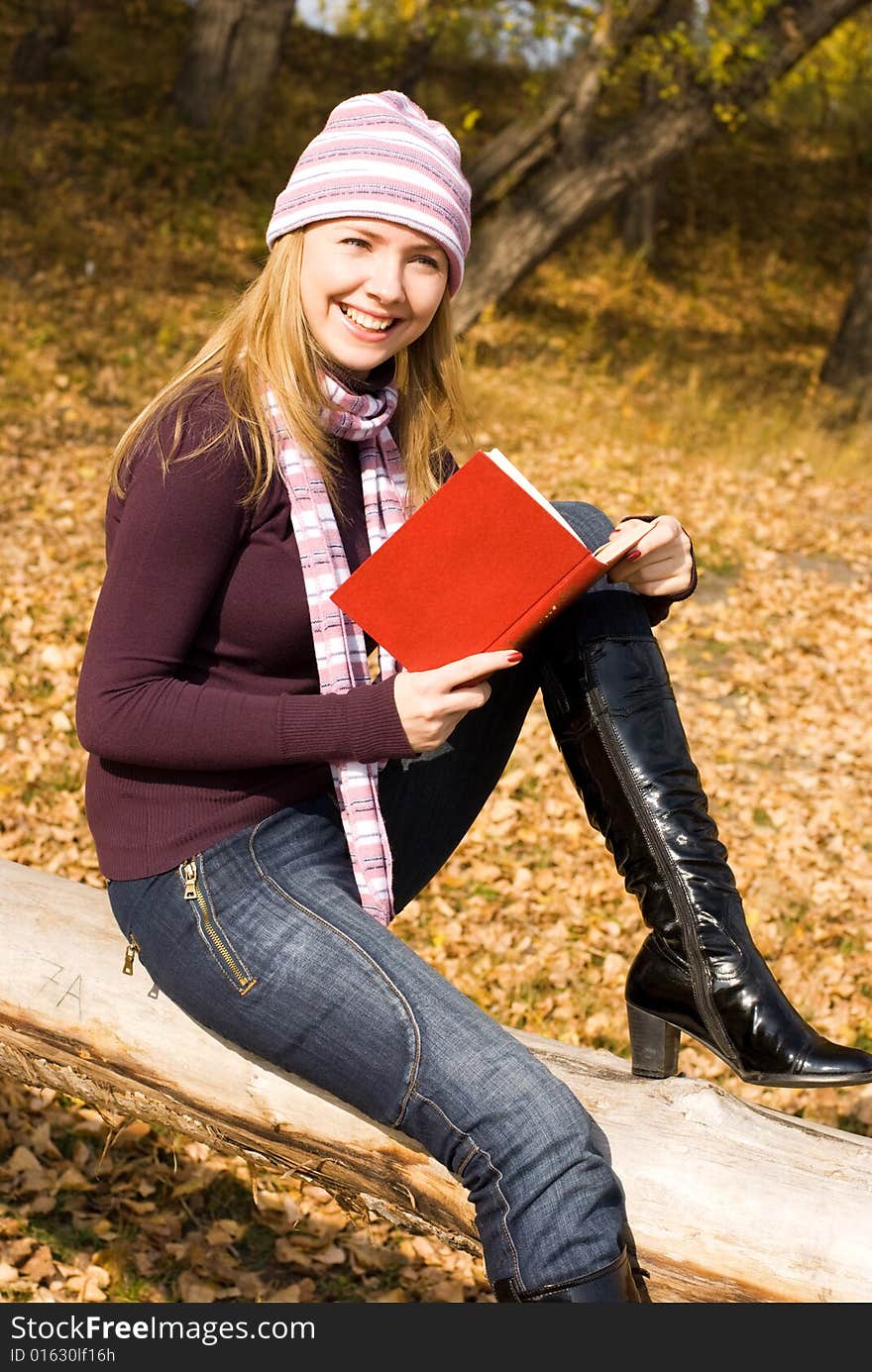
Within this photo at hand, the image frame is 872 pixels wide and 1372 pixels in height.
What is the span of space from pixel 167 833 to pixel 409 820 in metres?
0.58

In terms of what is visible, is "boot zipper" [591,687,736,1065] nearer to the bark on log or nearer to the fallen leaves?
the bark on log

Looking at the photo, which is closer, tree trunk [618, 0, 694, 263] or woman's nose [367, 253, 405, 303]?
woman's nose [367, 253, 405, 303]

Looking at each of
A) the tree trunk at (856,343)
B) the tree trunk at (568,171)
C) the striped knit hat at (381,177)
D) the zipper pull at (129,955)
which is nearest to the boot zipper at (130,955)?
the zipper pull at (129,955)

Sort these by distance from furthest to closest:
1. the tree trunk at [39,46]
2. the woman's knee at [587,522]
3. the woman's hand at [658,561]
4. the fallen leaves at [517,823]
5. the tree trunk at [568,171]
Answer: the tree trunk at [39,46], the tree trunk at [568,171], the fallen leaves at [517,823], the woman's knee at [587,522], the woman's hand at [658,561]

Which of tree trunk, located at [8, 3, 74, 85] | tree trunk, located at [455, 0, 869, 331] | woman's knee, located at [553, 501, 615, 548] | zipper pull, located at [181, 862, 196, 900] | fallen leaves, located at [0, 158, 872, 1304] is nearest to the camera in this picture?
zipper pull, located at [181, 862, 196, 900]

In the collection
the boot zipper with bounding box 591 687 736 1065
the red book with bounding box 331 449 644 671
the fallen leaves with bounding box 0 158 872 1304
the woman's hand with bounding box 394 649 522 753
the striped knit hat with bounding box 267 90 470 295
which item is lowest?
the fallen leaves with bounding box 0 158 872 1304

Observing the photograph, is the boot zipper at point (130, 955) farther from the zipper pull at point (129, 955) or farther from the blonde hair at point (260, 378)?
the blonde hair at point (260, 378)

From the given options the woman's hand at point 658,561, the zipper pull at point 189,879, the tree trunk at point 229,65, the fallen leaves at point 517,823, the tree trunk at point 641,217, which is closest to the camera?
the zipper pull at point 189,879

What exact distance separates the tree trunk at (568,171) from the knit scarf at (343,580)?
9.42m

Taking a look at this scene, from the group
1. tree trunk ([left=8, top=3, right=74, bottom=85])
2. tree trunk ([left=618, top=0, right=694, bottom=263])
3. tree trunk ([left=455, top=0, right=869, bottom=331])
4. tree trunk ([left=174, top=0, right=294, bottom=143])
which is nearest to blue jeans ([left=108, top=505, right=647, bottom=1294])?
tree trunk ([left=455, top=0, right=869, bottom=331])

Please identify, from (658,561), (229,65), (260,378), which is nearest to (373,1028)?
(658,561)

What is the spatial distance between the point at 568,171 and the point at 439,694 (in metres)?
10.4

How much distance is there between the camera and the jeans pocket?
91.7 inches

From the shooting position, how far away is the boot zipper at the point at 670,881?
8.41ft
